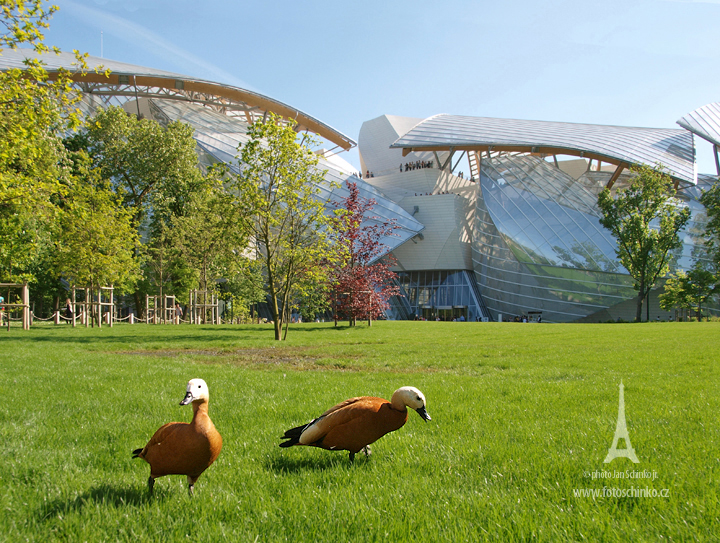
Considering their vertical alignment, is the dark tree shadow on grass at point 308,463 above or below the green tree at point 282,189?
below

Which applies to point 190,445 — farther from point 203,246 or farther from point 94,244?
point 203,246

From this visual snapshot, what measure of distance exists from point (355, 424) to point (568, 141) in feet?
159

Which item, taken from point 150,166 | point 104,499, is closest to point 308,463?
point 104,499

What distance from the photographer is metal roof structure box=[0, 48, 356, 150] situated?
46.3 metres

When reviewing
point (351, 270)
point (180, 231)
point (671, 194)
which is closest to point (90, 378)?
point (351, 270)

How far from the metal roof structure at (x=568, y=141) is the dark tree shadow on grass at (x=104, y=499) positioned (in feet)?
155

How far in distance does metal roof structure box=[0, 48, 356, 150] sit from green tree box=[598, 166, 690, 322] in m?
27.8

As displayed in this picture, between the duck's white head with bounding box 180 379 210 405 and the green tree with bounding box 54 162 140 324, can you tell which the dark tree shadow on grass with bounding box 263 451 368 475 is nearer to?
the duck's white head with bounding box 180 379 210 405

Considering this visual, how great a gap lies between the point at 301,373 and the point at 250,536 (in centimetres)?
610

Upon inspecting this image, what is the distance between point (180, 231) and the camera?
32938 mm

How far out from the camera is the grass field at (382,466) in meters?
2.52

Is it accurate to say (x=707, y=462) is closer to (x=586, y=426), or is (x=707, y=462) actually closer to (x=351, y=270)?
(x=586, y=426)

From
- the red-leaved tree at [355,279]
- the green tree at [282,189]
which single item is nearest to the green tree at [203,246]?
the red-leaved tree at [355,279]

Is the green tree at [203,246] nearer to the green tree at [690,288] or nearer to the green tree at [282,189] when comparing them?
the green tree at [282,189]
